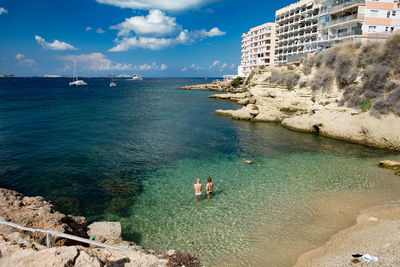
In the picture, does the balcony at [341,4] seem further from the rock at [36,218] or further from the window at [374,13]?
the rock at [36,218]

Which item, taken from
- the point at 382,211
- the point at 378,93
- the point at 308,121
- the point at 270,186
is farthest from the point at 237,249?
the point at 378,93

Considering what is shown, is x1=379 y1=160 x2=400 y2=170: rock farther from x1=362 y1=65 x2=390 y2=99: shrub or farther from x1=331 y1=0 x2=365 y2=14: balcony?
x1=331 y1=0 x2=365 y2=14: balcony

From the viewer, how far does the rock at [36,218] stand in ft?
22.9

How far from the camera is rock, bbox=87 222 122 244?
890cm

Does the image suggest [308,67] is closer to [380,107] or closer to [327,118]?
[327,118]

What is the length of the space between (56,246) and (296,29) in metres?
87.6

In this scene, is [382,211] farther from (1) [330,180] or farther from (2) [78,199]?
(2) [78,199]

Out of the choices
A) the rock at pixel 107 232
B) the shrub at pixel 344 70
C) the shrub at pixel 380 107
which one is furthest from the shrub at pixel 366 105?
the rock at pixel 107 232

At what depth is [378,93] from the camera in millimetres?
28000

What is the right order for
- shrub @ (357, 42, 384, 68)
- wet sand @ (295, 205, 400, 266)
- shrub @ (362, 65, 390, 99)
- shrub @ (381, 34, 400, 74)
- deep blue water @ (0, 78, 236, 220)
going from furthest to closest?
1. shrub @ (357, 42, 384, 68)
2. shrub @ (381, 34, 400, 74)
3. shrub @ (362, 65, 390, 99)
4. deep blue water @ (0, 78, 236, 220)
5. wet sand @ (295, 205, 400, 266)

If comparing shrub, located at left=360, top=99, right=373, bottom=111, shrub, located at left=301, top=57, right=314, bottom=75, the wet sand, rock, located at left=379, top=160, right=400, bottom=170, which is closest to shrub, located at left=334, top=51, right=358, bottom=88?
shrub, located at left=360, top=99, right=373, bottom=111

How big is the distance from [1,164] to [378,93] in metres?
37.6

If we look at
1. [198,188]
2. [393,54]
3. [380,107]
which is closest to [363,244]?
[198,188]

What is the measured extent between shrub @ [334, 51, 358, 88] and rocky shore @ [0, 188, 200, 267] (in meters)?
36.7
